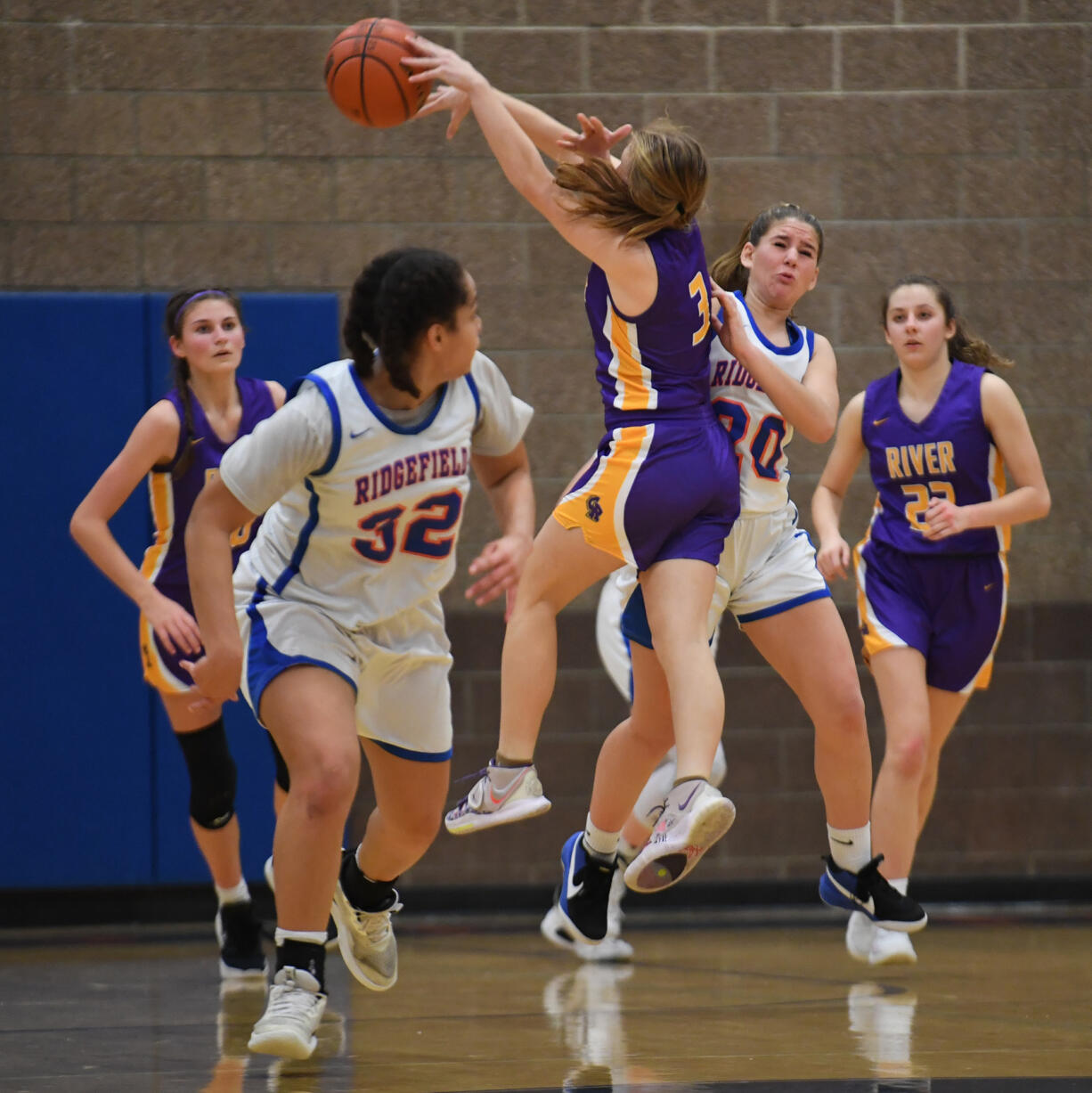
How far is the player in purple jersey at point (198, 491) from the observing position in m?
4.83

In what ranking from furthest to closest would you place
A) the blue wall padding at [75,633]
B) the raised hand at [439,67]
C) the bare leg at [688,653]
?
the blue wall padding at [75,633], the raised hand at [439,67], the bare leg at [688,653]

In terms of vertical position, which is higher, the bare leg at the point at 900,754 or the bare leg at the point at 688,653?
the bare leg at the point at 688,653

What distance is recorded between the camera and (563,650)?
6352mm

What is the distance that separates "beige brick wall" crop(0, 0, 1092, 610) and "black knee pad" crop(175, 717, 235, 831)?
5.26ft

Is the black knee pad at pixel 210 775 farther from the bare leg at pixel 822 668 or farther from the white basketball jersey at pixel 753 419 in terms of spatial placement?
the white basketball jersey at pixel 753 419

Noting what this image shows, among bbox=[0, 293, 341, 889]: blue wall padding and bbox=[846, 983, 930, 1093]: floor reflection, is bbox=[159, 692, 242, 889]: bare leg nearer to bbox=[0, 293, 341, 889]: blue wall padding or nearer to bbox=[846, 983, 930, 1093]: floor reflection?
bbox=[0, 293, 341, 889]: blue wall padding

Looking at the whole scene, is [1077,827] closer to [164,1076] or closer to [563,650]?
[563,650]

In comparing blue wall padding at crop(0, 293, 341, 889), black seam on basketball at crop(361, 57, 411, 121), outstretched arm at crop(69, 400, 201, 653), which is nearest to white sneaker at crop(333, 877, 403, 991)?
outstretched arm at crop(69, 400, 201, 653)

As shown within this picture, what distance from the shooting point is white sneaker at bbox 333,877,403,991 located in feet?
13.3

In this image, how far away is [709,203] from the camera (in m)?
6.35

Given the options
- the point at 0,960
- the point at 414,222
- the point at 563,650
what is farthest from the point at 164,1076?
the point at 414,222

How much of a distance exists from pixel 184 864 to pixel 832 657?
2.93 metres

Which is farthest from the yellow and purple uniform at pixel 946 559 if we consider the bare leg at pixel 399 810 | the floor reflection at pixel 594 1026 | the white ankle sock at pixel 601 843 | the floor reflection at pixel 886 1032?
the bare leg at pixel 399 810

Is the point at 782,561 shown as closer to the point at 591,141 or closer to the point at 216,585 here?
the point at 591,141
